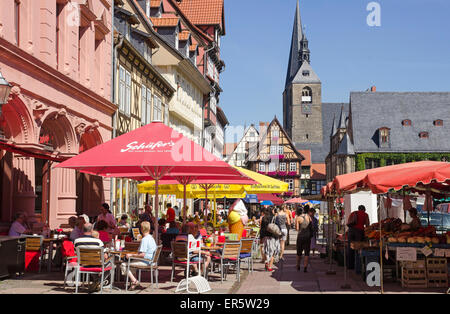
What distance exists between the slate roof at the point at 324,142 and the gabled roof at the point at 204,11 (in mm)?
71122

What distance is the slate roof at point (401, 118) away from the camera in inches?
3147

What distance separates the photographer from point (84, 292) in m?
10.5

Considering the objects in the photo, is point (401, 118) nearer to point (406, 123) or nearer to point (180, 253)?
point (406, 123)

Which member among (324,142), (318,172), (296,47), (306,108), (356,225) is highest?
(296,47)

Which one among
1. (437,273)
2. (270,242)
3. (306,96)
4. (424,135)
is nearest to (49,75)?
Result: (270,242)

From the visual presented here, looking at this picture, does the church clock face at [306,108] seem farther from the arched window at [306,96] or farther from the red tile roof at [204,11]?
the red tile roof at [204,11]

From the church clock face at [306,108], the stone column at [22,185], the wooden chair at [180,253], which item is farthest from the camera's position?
the church clock face at [306,108]

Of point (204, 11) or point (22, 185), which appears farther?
point (204, 11)

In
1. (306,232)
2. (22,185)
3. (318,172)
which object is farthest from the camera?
(318,172)

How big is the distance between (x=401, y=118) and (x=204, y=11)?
127 ft

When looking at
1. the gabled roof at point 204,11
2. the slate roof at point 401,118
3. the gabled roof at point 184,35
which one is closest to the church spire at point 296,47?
the slate roof at point 401,118

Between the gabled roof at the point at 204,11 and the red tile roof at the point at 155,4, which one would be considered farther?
the gabled roof at the point at 204,11

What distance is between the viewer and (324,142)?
134 metres
